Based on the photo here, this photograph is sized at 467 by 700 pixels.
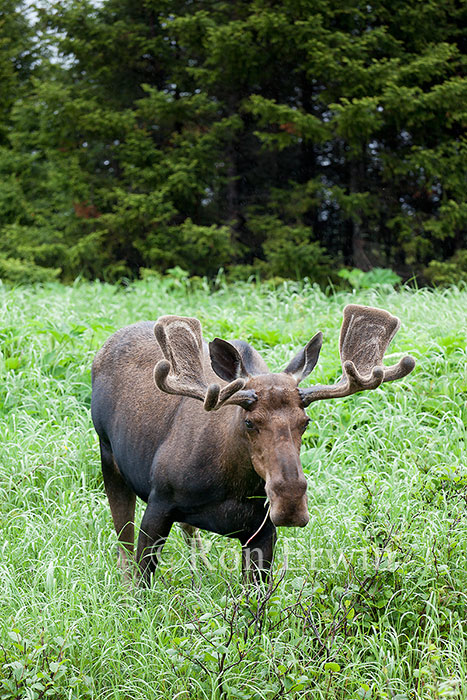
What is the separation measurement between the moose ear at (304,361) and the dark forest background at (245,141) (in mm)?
7769

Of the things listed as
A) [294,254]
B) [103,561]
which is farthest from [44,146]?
[103,561]

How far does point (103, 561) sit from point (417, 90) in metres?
→ 8.74

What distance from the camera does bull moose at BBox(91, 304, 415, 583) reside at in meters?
2.69

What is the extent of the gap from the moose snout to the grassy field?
503mm

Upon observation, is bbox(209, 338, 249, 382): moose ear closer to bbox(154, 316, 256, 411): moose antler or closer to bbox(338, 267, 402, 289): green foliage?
bbox(154, 316, 256, 411): moose antler

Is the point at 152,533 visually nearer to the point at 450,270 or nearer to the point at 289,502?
the point at 289,502

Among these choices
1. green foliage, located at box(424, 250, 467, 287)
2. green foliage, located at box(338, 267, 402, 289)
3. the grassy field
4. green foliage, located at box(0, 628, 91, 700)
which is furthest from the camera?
green foliage, located at box(424, 250, 467, 287)

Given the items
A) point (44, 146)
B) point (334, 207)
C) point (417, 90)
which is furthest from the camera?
point (44, 146)

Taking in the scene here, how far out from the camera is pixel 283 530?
12.5 ft

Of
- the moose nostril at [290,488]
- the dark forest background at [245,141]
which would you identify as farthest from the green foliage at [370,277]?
the moose nostril at [290,488]

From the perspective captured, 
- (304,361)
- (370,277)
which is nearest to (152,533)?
(304,361)

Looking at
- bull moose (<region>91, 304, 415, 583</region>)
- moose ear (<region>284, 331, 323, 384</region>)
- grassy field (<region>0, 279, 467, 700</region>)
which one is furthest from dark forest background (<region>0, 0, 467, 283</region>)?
moose ear (<region>284, 331, 323, 384</region>)

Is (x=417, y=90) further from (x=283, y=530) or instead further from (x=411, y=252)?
(x=283, y=530)

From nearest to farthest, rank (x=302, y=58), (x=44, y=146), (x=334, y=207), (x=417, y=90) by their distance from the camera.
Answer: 1. (x=417, y=90)
2. (x=302, y=58)
3. (x=334, y=207)
4. (x=44, y=146)
